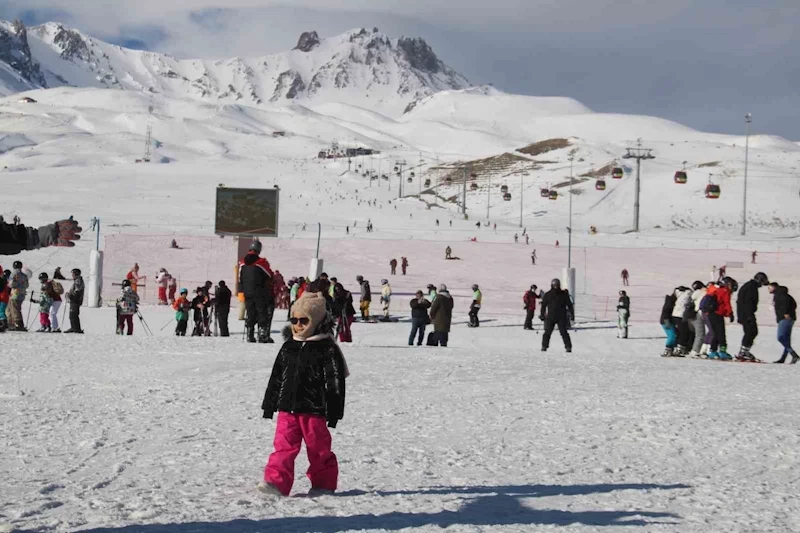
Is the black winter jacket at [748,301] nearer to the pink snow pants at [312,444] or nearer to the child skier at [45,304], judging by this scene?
the pink snow pants at [312,444]

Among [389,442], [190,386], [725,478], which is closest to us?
[725,478]

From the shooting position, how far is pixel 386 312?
2730cm

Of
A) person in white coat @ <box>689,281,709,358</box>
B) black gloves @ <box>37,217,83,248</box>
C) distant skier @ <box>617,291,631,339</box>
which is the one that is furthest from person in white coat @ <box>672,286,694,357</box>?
black gloves @ <box>37,217,83,248</box>

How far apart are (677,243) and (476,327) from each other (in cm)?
3947

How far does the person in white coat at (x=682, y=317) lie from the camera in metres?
17.1

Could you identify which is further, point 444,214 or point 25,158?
point 25,158

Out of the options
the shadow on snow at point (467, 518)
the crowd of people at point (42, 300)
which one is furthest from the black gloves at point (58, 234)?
the crowd of people at point (42, 300)

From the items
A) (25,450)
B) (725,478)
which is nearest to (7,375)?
(25,450)

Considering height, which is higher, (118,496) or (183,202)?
(183,202)

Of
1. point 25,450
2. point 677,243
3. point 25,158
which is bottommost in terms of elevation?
point 25,450

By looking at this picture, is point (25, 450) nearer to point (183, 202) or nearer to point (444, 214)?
point (183, 202)

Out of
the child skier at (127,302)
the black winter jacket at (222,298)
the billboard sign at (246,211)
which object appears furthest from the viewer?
the billboard sign at (246,211)

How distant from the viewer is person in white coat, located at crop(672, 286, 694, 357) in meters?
17.1

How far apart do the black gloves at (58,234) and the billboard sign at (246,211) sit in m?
28.0
